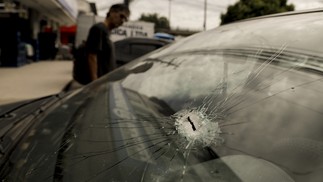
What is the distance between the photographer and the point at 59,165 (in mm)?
1208

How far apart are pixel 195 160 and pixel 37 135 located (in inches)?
30.0

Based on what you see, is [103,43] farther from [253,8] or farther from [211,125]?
[253,8]

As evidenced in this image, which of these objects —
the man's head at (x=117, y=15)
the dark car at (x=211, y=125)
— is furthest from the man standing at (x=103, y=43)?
the dark car at (x=211, y=125)

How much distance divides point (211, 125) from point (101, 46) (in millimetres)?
2949

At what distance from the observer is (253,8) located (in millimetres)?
30891

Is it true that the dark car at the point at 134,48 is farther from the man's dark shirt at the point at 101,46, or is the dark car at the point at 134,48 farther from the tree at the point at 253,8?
the tree at the point at 253,8

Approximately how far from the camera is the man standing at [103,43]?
404 cm

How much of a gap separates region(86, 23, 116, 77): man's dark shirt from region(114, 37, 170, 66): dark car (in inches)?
→ 182

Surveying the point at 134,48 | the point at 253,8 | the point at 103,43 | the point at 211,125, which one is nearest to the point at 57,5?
the point at 134,48

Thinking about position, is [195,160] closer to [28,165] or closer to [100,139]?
[100,139]

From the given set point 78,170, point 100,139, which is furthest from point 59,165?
point 100,139

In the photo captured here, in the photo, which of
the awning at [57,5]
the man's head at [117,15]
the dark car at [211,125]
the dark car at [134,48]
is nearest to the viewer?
the dark car at [211,125]

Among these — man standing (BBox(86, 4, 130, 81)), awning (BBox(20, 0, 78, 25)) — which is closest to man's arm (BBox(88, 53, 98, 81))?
man standing (BBox(86, 4, 130, 81))

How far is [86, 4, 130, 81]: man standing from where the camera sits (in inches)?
159
